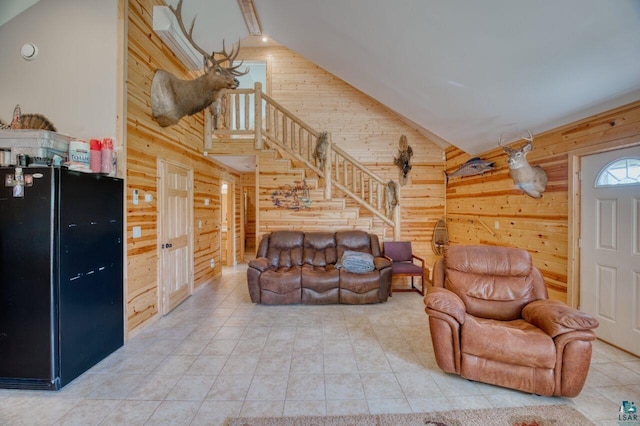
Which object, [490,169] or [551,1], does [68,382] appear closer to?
[551,1]

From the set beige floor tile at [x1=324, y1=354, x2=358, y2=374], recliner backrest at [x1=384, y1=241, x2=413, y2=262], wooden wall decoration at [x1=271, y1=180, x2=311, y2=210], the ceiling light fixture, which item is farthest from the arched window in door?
the ceiling light fixture

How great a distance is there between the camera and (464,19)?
262cm

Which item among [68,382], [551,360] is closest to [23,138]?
[68,382]

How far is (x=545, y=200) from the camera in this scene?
3557 mm

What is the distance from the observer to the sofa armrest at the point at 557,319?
199 cm

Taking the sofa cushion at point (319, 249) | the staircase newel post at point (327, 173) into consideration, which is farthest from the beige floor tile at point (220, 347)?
the staircase newel post at point (327, 173)

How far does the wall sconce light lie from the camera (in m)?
2.84

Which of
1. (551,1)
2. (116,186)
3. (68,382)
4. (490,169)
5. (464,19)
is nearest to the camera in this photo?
(551,1)

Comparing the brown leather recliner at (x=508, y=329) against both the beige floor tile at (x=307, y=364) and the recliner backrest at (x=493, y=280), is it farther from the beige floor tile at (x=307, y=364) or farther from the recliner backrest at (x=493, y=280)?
the beige floor tile at (x=307, y=364)

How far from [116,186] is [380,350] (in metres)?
3.09

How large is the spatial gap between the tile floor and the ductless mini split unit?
3549 millimetres

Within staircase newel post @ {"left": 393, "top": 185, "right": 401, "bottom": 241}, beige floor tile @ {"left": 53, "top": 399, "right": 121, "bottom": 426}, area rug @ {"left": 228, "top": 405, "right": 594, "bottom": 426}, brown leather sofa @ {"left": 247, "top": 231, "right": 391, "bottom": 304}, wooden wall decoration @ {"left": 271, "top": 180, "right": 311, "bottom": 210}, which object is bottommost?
beige floor tile @ {"left": 53, "top": 399, "right": 121, "bottom": 426}

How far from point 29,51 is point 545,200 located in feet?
19.6

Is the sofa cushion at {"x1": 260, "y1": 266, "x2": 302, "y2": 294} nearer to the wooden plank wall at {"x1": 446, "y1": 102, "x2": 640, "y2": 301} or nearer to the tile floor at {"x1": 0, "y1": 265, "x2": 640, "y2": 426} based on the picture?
the tile floor at {"x1": 0, "y1": 265, "x2": 640, "y2": 426}
